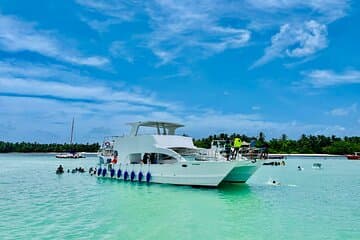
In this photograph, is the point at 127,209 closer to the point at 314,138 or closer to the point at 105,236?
the point at 105,236

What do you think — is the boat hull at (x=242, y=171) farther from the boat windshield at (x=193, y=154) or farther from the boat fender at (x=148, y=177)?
the boat fender at (x=148, y=177)

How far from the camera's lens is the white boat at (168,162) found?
27.8 meters

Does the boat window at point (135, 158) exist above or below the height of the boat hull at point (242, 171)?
above

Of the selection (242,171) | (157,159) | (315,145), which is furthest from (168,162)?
(315,145)

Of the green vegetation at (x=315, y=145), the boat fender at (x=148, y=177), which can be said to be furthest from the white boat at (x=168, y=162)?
the green vegetation at (x=315, y=145)

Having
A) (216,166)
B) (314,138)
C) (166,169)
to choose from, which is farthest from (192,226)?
(314,138)

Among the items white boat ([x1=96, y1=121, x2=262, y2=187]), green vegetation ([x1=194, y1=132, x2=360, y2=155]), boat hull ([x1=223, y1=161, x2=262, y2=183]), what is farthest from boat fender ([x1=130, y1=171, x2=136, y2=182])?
green vegetation ([x1=194, y1=132, x2=360, y2=155])

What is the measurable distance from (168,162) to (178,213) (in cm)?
1360

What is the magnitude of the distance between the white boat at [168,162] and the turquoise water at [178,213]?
3.93 feet

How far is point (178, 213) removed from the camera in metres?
18.7

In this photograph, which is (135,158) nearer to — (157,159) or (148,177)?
(157,159)

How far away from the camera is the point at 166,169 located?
30031 millimetres

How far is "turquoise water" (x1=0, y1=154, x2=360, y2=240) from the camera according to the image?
14648mm

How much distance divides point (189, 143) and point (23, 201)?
48.7 ft
